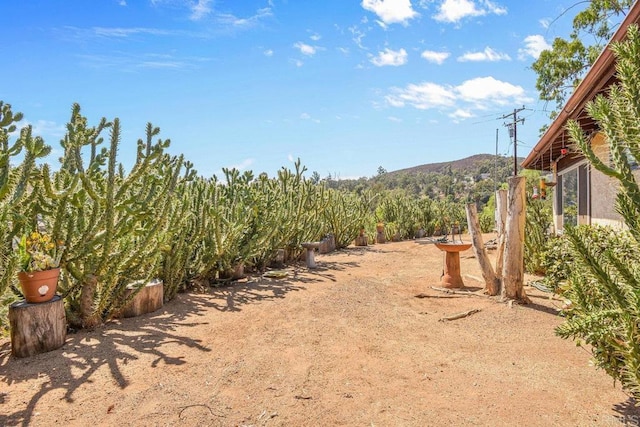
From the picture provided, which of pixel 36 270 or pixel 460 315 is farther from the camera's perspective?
pixel 460 315

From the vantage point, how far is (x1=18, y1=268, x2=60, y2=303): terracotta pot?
11.7 feet

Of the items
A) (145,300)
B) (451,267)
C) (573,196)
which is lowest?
(145,300)

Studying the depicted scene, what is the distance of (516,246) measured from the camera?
5578mm

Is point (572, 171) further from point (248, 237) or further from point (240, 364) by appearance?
point (240, 364)

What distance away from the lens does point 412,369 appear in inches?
134

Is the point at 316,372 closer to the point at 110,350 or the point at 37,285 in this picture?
the point at 110,350

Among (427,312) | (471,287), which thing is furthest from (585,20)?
(427,312)

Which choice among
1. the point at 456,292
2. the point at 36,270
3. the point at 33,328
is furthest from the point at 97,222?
the point at 456,292

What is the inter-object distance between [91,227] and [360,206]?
11.2 meters

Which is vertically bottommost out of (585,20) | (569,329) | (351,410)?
(351,410)

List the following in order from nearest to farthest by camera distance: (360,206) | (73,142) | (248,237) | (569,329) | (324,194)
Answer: (569,329)
(73,142)
(248,237)
(324,194)
(360,206)

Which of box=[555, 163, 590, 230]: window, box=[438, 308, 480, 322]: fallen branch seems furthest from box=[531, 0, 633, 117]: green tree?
box=[438, 308, 480, 322]: fallen branch

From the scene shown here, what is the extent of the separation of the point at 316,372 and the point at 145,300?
9.35 feet

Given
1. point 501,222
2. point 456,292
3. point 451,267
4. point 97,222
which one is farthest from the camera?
point 451,267
